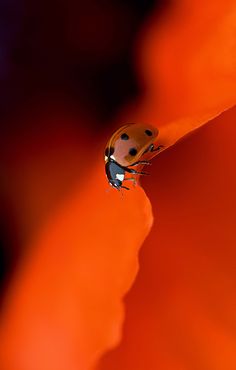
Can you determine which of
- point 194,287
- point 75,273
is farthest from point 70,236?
point 194,287

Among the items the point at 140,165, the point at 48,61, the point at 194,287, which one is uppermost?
the point at 48,61

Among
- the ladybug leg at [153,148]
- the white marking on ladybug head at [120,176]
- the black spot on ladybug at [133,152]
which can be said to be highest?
the ladybug leg at [153,148]

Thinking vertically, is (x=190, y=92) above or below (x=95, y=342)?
above

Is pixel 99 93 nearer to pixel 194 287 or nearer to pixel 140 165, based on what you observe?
pixel 140 165

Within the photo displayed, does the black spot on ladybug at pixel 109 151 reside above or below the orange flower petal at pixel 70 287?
above

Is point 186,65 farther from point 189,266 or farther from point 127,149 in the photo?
point 189,266

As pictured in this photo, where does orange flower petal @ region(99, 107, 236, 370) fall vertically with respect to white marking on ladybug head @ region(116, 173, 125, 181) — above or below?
below

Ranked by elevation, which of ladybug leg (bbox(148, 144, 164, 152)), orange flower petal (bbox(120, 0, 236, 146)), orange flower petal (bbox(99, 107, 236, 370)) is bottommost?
orange flower petal (bbox(99, 107, 236, 370))
